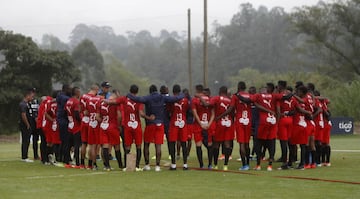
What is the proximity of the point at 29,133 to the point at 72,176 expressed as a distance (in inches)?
222

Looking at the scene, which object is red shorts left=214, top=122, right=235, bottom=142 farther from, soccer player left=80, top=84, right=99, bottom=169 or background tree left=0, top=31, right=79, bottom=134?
background tree left=0, top=31, right=79, bottom=134

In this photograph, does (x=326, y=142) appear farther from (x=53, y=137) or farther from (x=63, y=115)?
(x=53, y=137)

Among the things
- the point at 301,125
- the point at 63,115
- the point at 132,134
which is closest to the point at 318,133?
the point at 301,125

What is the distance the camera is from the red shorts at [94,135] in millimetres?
17984

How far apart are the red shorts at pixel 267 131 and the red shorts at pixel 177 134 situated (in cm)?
200

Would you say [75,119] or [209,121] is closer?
[209,121]

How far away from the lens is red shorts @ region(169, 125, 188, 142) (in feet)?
58.2

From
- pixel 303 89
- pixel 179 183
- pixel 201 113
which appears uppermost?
pixel 303 89

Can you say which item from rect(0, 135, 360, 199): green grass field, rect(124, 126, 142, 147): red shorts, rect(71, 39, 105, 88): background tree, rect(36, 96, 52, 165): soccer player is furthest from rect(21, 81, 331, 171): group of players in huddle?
rect(71, 39, 105, 88): background tree

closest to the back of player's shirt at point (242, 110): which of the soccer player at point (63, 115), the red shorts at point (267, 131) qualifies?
the red shorts at point (267, 131)

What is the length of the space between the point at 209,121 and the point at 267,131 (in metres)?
1.66

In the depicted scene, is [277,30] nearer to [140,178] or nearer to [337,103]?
[337,103]

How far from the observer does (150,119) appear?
17484 millimetres

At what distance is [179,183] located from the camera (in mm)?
14758
